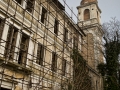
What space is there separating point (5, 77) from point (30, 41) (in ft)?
9.79

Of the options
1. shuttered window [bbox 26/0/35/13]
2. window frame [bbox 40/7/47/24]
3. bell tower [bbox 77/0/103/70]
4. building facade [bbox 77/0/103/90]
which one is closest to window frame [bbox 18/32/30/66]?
shuttered window [bbox 26/0/35/13]

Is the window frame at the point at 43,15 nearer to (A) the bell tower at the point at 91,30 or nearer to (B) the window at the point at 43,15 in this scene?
(B) the window at the point at 43,15

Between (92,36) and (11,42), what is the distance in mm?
16861

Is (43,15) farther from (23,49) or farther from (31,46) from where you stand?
(23,49)

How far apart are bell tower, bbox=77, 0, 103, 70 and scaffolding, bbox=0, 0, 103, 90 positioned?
7.01 meters

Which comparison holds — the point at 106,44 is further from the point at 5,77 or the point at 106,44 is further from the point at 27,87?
the point at 5,77

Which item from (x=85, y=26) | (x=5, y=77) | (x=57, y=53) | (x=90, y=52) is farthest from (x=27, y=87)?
(x=85, y=26)

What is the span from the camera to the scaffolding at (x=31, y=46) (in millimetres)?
9031

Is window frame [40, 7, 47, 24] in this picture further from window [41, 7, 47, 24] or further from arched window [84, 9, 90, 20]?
arched window [84, 9, 90, 20]

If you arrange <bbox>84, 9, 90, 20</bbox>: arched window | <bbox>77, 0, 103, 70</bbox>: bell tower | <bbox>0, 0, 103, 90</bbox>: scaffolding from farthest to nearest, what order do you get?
<bbox>84, 9, 90, 20</bbox>: arched window
<bbox>77, 0, 103, 70</bbox>: bell tower
<bbox>0, 0, 103, 90</bbox>: scaffolding

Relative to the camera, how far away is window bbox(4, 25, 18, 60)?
29.2 feet

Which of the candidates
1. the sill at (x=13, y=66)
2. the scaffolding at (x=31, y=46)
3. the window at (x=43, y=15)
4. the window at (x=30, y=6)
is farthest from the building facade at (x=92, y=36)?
the sill at (x=13, y=66)

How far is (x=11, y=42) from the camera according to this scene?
370 inches

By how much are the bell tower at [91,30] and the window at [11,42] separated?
39.1 ft
